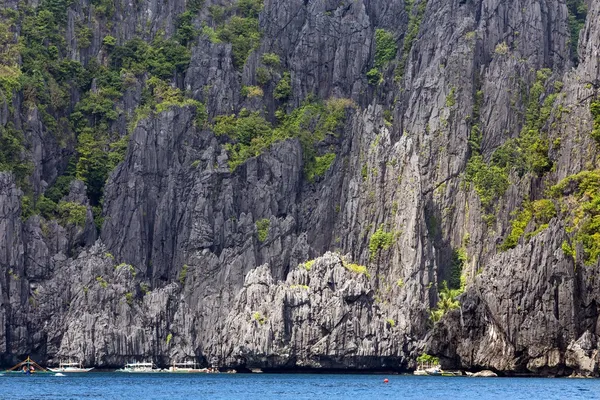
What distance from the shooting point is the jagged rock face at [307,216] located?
14462cm

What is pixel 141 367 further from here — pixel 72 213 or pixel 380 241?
pixel 380 241

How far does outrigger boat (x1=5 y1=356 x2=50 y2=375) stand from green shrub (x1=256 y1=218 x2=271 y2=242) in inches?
958

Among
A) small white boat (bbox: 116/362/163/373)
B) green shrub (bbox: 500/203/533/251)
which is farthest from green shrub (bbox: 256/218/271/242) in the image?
green shrub (bbox: 500/203/533/251)

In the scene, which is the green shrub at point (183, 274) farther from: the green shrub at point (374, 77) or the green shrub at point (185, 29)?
the green shrub at point (185, 29)

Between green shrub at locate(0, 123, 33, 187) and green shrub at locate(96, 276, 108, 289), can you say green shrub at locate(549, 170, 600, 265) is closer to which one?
green shrub at locate(96, 276, 108, 289)

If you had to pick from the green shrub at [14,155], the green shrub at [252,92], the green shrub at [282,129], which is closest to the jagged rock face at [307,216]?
the green shrub at [252,92]

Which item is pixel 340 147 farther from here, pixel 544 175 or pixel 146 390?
pixel 146 390

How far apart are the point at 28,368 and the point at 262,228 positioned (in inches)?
1062

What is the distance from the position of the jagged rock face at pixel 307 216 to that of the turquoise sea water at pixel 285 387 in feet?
13.2

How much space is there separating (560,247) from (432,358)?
21901mm

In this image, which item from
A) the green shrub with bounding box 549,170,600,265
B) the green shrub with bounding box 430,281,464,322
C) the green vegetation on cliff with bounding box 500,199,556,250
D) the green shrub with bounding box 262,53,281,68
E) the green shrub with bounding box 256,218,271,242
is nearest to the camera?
the green shrub with bounding box 549,170,600,265

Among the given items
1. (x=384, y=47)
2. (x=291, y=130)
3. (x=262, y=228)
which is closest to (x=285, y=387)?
(x=262, y=228)

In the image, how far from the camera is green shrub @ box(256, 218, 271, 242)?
157500mm

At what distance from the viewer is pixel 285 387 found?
125562 millimetres
